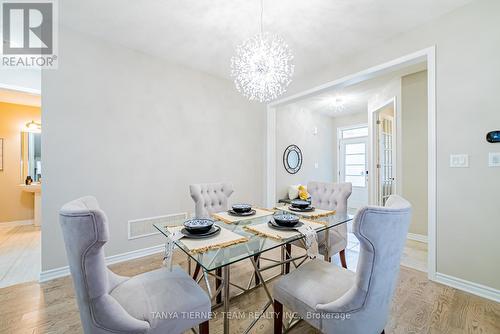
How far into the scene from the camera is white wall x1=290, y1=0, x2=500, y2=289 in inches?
73.1

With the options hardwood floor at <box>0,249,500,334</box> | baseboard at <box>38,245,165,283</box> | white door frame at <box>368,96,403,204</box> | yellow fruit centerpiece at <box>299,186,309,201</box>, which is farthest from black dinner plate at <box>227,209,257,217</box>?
white door frame at <box>368,96,403,204</box>

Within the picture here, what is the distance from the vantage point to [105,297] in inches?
35.4

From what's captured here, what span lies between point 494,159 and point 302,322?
217 cm

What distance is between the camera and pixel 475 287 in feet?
6.28

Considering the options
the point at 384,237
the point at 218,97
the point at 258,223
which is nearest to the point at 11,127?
the point at 218,97

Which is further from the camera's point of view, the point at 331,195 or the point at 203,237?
the point at 331,195

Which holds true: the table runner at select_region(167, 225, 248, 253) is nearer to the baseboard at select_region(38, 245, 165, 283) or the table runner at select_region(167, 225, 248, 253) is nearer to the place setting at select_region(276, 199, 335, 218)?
the place setting at select_region(276, 199, 335, 218)

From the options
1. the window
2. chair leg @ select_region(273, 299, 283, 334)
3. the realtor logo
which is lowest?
chair leg @ select_region(273, 299, 283, 334)

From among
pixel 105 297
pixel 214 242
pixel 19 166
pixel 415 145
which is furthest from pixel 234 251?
pixel 19 166

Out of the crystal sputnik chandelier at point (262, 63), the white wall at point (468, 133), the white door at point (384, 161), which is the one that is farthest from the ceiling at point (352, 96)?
the crystal sputnik chandelier at point (262, 63)

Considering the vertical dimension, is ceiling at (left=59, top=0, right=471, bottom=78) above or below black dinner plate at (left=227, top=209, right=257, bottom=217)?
above

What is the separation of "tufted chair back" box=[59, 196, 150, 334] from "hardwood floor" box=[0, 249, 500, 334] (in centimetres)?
84

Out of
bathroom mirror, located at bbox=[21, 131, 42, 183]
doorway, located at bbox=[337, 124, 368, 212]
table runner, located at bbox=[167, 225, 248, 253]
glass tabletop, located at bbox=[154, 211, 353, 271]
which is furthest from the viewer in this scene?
doorway, located at bbox=[337, 124, 368, 212]

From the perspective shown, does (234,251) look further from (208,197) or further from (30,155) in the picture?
(30,155)
